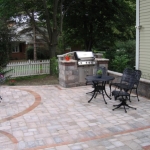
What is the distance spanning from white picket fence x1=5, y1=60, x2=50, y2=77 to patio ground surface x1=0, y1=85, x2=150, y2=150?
4.65 metres

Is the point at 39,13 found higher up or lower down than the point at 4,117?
higher up

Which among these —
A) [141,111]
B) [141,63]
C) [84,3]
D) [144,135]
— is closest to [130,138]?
[144,135]

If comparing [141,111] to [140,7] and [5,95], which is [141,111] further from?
[5,95]

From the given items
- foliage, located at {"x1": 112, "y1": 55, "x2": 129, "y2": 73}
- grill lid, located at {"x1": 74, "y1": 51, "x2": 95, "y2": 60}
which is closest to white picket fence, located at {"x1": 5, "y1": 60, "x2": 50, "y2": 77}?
grill lid, located at {"x1": 74, "y1": 51, "x2": 95, "y2": 60}

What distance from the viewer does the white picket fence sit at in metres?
11.1

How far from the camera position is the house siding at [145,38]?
271 inches

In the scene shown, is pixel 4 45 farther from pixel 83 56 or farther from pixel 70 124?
pixel 70 124

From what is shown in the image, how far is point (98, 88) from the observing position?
6.22 meters

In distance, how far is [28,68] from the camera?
460 inches

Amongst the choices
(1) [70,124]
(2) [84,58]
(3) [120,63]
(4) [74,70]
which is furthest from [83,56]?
(1) [70,124]

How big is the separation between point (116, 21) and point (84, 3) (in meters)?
2.46

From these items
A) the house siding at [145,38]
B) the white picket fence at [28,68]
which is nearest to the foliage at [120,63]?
the house siding at [145,38]

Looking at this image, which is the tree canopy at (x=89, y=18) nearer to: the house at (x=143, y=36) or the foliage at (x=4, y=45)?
the foliage at (x=4, y=45)

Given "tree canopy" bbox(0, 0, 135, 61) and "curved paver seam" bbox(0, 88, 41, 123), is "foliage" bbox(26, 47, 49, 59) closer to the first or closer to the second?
"tree canopy" bbox(0, 0, 135, 61)
